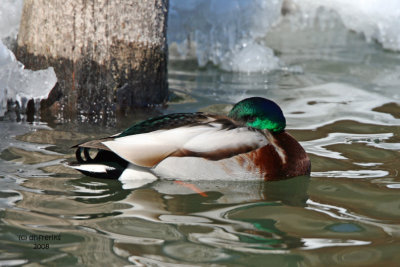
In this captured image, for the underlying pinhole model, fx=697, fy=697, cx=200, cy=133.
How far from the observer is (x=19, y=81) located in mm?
5246

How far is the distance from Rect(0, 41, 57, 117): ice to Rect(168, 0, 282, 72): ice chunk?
3.00 m

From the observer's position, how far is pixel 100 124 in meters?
5.10

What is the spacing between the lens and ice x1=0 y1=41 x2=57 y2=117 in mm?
5141

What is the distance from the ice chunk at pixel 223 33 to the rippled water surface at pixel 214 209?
2364 mm

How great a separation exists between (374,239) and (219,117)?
1.23 metres

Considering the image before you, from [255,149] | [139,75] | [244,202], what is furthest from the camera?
[139,75]

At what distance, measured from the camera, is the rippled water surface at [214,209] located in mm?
2770

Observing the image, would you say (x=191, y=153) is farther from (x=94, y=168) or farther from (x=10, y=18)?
(x=10, y=18)

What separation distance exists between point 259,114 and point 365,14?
17.9 feet

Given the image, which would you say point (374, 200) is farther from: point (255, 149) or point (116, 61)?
point (116, 61)

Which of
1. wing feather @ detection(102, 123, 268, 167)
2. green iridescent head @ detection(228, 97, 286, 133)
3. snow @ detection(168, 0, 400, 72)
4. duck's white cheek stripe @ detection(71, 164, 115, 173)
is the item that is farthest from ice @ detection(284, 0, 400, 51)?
duck's white cheek stripe @ detection(71, 164, 115, 173)

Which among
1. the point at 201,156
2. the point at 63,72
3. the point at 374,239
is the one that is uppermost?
the point at 63,72

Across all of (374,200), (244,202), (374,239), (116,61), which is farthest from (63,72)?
(374,239)

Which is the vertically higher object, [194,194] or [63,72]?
[63,72]
